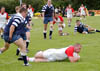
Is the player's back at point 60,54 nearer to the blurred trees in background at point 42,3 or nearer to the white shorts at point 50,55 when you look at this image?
the white shorts at point 50,55

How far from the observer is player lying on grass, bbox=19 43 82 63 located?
8539 millimetres

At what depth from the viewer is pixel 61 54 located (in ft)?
28.5

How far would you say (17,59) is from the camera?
9.80 metres

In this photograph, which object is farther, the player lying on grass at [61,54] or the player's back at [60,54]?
the player's back at [60,54]

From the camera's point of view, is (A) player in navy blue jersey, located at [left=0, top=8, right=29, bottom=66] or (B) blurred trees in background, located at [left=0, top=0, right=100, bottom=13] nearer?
(A) player in navy blue jersey, located at [left=0, top=8, right=29, bottom=66]

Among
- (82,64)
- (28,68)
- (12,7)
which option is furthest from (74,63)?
(12,7)

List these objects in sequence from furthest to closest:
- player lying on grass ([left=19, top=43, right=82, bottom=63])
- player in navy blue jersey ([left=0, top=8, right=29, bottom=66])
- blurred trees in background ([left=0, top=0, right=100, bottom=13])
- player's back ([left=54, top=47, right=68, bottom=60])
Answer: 1. blurred trees in background ([left=0, top=0, right=100, bottom=13])
2. player's back ([left=54, top=47, right=68, bottom=60])
3. player lying on grass ([left=19, top=43, right=82, bottom=63])
4. player in navy blue jersey ([left=0, top=8, right=29, bottom=66])

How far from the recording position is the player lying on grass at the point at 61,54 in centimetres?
854

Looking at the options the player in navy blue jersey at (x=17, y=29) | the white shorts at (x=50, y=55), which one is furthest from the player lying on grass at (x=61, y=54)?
the player in navy blue jersey at (x=17, y=29)

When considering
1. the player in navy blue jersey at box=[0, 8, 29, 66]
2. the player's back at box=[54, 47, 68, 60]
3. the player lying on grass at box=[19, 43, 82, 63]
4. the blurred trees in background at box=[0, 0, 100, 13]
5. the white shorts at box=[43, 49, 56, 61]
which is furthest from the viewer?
the blurred trees in background at box=[0, 0, 100, 13]

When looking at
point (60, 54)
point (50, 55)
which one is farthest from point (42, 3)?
point (60, 54)

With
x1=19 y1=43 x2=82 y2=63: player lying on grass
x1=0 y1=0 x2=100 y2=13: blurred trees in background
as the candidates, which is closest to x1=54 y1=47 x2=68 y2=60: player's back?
x1=19 y1=43 x2=82 y2=63: player lying on grass

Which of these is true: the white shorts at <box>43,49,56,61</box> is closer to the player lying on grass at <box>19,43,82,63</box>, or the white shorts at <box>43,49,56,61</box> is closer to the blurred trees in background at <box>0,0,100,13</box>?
the player lying on grass at <box>19,43,82,63</box>

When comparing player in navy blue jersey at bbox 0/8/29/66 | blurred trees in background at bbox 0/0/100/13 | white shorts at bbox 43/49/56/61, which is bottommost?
blurred trees in background at bbox 0/0/100/13
